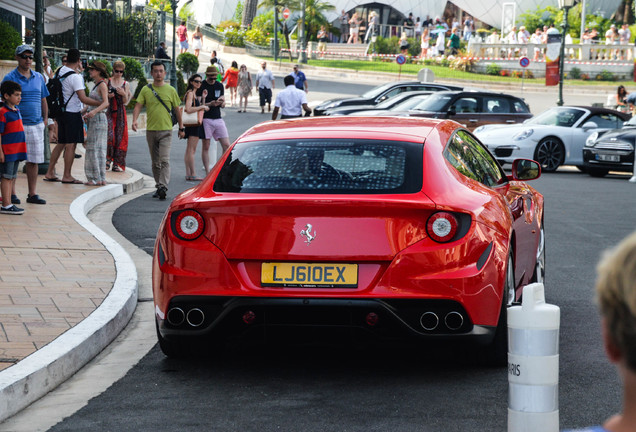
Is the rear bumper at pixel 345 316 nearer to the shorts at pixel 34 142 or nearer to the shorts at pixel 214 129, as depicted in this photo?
the shorts at pixel 34 142

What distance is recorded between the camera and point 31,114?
12.7 m

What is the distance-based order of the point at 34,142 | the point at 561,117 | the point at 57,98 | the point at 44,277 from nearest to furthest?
the point at 44,277, the point at 34,142, the point at 57,98, the point at 561,117

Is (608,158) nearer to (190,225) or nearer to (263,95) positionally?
(190,225)

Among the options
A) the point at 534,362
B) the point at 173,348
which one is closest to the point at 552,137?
the point at 173,348

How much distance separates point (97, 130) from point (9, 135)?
3723 mm

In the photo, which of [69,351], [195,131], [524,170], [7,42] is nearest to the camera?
[69,351]

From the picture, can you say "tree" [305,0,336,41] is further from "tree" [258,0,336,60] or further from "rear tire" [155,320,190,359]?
"rear tire" [155,320,190,359]

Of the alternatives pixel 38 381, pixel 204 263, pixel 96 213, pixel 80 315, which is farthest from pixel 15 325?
pixel 96 213

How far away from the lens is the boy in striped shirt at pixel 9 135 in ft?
37.6

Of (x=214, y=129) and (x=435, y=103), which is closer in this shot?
(x=214, y=129)

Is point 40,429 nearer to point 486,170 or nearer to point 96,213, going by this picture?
point 486,170

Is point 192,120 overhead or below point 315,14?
below

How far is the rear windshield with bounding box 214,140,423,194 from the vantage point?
224 inches

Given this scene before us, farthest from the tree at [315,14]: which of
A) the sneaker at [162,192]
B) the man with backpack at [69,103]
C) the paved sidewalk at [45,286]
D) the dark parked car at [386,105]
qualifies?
the paved sidewalk at [45,286]
